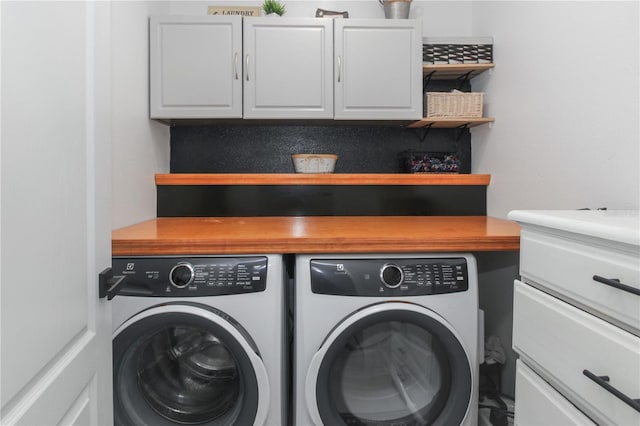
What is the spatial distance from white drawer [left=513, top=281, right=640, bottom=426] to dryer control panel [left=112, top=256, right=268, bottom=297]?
789 millimetres

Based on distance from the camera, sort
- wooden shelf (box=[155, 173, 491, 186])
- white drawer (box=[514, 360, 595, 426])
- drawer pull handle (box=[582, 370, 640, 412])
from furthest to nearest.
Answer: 1. wooden shelf (box=[155, 173, 491, 186])
2. white drawer (box=[514, 360, 595, 426])
3. drawer pull handle (box=[582, 370, 640, 412])

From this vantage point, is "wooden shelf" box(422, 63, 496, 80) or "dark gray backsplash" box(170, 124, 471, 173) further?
"dark gray backsplash" box(170, 124, 471, 173)

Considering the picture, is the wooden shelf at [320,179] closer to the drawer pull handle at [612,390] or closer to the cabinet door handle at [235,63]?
the cabinet door handle at [235,63]

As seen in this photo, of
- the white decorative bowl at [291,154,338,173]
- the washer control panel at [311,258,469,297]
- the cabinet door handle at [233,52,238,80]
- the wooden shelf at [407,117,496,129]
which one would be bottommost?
the washer control panel at [311,258,469,297]

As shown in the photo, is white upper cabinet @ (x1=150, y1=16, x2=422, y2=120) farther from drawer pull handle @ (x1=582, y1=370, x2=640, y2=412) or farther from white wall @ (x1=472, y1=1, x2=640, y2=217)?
drawer pull handle @ (x1=582, y1=370, x2=640, y2=412)

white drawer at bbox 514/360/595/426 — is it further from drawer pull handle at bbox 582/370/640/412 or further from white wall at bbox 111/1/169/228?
white wall at bbox 111/1/169/228

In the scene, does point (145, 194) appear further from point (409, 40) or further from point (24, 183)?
point (409, 40)

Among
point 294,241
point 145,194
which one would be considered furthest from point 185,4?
point 294,241

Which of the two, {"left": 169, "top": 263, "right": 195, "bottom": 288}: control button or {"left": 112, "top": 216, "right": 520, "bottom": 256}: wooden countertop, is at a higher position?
{"left": 112, "top": 216, "right": 520, "bottom": 256}: wooden countertop

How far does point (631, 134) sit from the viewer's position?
3.54 feet

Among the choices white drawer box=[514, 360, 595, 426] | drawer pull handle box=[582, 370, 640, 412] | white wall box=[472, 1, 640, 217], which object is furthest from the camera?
white wall box=[472, 1, 640, 217]

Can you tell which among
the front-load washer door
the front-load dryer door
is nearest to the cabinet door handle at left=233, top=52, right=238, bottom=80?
the front-load washer door

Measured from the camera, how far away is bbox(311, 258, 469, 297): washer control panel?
124 centimetres

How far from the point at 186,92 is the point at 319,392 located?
1497 millimetres
